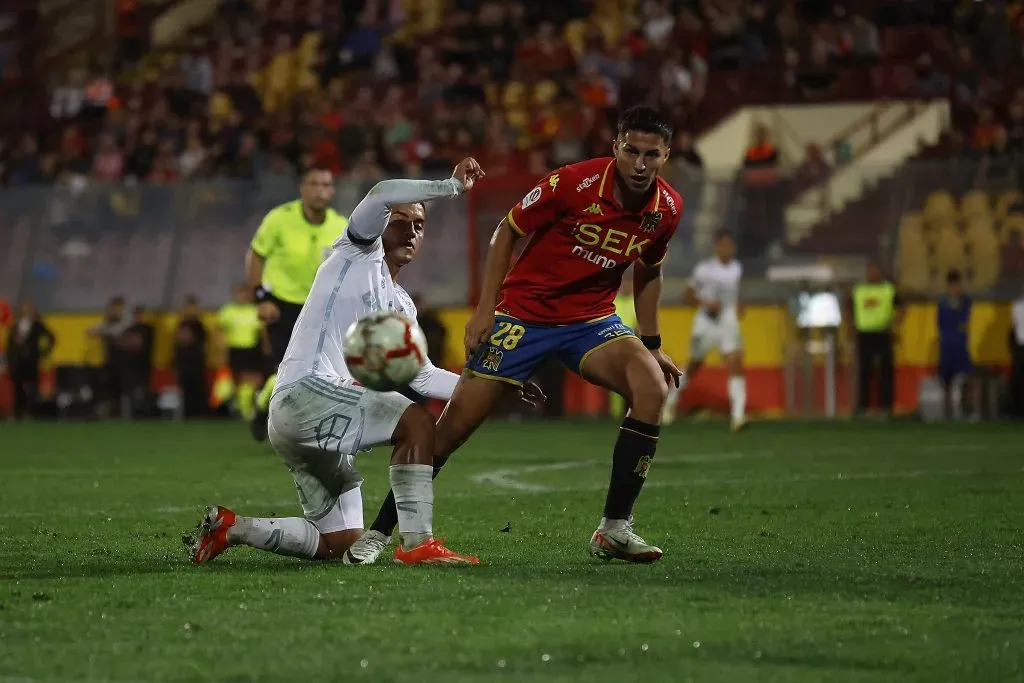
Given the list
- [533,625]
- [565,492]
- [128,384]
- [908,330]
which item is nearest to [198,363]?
[128,384]

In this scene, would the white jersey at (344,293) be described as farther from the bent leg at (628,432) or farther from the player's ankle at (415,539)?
the bent leg at (628,432)

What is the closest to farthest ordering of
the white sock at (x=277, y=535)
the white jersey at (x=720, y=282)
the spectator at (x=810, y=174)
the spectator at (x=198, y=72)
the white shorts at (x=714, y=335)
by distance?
the white sock at (x=277, y=535) < the white shorts at (x=714, y=335) < the white jersey at (x=720, y=282) < the spectator at (x=810, y=174) < the spectator at (x=198, y=72)

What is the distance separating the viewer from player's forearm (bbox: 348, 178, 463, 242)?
7.12 metres

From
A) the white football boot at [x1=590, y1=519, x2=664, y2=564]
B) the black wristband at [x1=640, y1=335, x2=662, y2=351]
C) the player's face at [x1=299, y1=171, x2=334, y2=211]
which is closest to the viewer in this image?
the white football boot at [x1=590, y1=519, x2=664, y2=564]

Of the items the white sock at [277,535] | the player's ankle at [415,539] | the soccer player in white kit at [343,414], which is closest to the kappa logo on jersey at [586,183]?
the soccer player in white kit at [343,414]

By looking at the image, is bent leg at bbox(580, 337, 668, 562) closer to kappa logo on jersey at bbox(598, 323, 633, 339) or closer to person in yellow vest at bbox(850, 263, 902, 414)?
kappa logo on jersey at bbox(598, 323, 633, 339)

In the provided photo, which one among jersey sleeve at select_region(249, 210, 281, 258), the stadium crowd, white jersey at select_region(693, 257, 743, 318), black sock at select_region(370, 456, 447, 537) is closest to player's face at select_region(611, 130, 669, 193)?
black sock at select_region(370, 456, 447, 537)

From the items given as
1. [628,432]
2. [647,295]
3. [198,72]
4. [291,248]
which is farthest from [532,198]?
[198,72]

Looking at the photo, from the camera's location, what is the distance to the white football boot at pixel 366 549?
23.9 feet

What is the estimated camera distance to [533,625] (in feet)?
18.1

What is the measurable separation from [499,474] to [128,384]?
13.1 meters

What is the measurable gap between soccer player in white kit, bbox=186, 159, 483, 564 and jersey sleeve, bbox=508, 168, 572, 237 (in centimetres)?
47

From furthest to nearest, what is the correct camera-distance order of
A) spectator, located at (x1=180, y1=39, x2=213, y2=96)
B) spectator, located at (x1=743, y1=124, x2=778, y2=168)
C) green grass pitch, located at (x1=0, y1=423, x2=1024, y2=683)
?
spectator, located at (x1=180, y1=39, x2=213, y2=96), spectator, located at (x1=743, y1=124, x2=778, y2=168), green grass pitch, located at (x1=0, y1=423, x2=1024, y2=683)

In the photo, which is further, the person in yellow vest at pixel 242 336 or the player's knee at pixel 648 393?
the person in yellow vest at pixel 242 336
